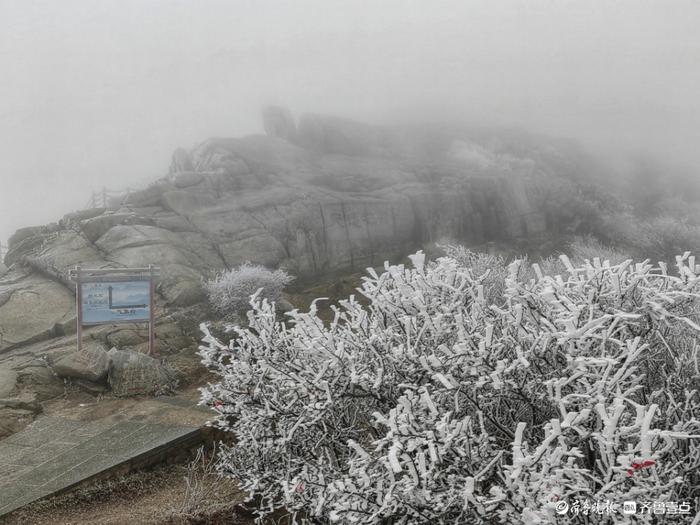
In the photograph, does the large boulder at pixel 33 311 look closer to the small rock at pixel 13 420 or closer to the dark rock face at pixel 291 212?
the dark rock face at pixel 291 212

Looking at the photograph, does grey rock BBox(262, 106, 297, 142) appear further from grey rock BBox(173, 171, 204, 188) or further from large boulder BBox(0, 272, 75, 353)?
large boulder BBox(0, 272, 75, 353)

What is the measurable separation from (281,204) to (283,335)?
2159 cm

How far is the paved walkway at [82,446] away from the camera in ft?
22.5

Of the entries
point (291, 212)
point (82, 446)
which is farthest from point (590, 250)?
point (82, 446)


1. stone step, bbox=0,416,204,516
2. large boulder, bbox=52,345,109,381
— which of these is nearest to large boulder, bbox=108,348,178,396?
large boulder, bbox=52,345,109,381

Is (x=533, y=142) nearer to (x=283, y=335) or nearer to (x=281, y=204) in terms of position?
(x=281, y=204)

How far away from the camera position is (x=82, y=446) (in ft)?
26.6

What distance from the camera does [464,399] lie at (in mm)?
3996

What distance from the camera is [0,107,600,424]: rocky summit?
51.5 feet

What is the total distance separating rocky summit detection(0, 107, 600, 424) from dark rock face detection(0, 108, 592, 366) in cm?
7

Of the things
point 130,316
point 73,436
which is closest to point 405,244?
point 130,316

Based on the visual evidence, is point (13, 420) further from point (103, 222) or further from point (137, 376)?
point (103, 222)

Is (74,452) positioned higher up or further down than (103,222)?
further down

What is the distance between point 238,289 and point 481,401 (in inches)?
555
